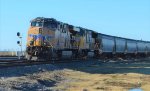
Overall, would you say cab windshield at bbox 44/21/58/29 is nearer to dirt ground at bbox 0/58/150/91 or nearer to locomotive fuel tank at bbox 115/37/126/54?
dirt ground at bbox 0/58/150/91

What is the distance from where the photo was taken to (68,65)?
30688 millimetres

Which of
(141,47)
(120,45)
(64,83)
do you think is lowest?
(64,83)

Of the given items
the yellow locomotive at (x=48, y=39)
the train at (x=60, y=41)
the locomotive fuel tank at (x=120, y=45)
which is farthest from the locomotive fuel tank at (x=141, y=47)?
the yellow locomotive at (x=48, y=39)

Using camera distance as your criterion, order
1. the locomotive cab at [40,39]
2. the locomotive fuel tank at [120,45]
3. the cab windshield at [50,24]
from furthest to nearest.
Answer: the locomotive fuel tank at [120,45] → the cab windshield at [50,24] → the locomotive cab at [40,39]

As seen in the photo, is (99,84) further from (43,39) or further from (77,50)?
(77,50)

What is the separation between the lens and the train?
3191 centimetres

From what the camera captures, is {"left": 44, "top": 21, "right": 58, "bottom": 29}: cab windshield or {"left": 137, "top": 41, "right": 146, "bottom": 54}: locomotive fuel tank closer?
{"left": 44, "top": 21, "right": 58, "bottom": 29}: cab windshield

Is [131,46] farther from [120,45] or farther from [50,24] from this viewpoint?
[50,24]

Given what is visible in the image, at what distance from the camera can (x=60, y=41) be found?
113 ft

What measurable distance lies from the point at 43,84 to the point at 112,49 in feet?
119

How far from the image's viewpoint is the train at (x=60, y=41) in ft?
105

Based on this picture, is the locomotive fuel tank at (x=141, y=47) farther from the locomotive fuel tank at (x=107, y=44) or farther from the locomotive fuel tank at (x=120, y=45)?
the locomotive fuel tank at (x=107, y=44)

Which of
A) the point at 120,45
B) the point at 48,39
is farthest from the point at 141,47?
the point at 48,39

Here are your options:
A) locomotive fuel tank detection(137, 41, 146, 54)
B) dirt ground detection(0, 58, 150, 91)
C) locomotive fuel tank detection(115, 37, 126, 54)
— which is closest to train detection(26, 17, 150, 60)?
locomotive fuel tank detection(115, 37, 126, 54)
